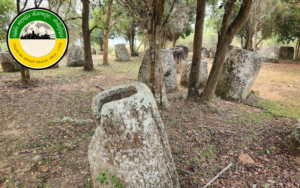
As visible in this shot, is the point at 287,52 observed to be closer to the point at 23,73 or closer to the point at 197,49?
the point at 197,49

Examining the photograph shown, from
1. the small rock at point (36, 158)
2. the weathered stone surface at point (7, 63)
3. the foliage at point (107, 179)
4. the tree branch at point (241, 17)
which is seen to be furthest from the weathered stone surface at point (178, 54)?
the foliage at point (107, 179)

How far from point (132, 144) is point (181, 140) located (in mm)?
1774

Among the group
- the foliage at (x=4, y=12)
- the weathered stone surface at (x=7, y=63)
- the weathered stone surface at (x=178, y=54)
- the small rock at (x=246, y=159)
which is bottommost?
the small rock at (x=246, y=159)

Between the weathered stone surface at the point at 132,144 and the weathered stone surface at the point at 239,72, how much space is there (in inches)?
180

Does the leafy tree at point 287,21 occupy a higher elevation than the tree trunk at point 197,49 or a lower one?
higher

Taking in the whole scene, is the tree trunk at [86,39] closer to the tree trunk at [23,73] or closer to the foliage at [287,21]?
the tree trunk at [23,73]

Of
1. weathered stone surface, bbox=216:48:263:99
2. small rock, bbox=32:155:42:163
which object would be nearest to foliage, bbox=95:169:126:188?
small rock, bbox=32:155:42:163

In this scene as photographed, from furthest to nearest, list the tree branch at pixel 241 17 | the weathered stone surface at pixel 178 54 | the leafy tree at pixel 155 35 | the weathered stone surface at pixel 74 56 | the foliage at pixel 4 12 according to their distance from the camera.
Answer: the weathered stone surface at pixel 74 56, the weathered stone surface at pixel 178 54, the foliage at pixel 4 12, the leafy tree at pixel 155 35, the tree branch at pixel 241 17

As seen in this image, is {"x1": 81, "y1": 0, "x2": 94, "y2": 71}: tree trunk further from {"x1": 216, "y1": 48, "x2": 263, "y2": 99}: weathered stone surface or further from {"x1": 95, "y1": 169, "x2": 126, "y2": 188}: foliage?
{"x1": 95, "y1": 169, "x2": 126, "y2": 188}: foliage

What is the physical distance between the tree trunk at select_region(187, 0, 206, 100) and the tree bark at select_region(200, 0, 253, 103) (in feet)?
1.19

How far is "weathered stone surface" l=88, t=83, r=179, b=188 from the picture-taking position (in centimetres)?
183

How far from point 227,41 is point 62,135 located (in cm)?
436

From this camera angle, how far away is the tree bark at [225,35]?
12.7ft

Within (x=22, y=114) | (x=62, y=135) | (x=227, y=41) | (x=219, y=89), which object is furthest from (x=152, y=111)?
(x=219, y=89)
